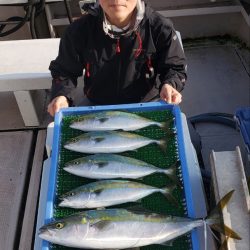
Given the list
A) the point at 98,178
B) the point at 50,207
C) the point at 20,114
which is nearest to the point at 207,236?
the point at 98,178

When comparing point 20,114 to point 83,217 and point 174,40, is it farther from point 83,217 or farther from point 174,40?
point 83,217

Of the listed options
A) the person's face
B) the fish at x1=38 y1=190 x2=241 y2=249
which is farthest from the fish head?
the person's face

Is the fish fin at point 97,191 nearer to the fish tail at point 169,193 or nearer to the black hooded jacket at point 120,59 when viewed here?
the fish tail at point 169,193

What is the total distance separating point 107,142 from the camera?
1841 mm

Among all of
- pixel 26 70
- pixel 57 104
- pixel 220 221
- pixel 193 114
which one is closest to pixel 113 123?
pixel 57 104

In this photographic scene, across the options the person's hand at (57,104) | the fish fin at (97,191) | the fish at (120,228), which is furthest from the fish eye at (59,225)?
the person's hand at (57,104)

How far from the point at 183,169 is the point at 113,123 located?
463 millimetres

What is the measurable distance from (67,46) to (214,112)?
139 cm

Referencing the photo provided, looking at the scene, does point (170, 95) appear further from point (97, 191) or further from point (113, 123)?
point (97, 191)

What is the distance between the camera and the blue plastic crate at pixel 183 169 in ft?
5.16

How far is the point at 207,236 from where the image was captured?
162 centimetres

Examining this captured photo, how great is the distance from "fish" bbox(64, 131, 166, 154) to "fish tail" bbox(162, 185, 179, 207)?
26cm

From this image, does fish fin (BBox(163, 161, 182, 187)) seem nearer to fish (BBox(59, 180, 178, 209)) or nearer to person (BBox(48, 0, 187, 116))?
fish (BBox(59, 180, 178, 209))

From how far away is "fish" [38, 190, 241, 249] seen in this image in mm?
1438
